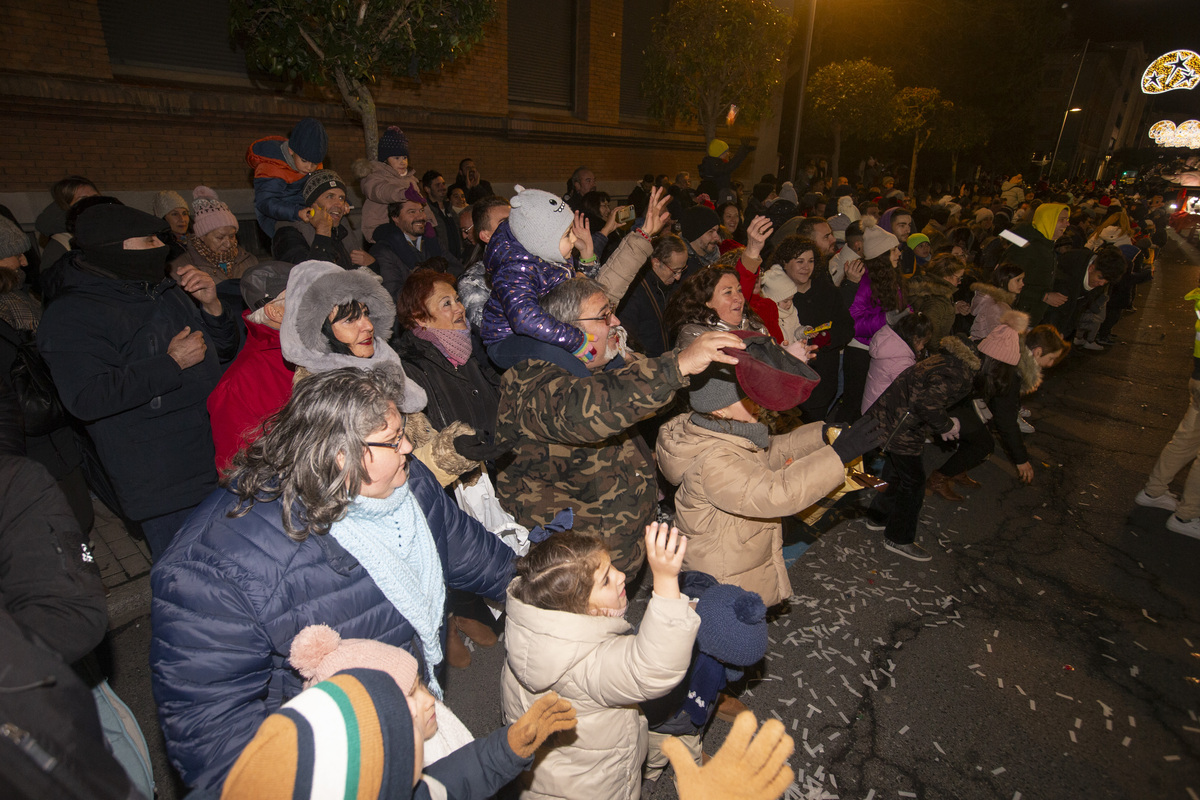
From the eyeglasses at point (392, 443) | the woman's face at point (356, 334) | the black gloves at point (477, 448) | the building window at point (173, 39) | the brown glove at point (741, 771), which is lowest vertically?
the brown glove at point (741, 771)

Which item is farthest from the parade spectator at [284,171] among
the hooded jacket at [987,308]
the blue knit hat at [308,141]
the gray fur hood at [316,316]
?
the hooded jacket at [987,308]

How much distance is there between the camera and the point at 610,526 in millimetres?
2914

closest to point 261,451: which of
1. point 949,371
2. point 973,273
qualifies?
point 949,371

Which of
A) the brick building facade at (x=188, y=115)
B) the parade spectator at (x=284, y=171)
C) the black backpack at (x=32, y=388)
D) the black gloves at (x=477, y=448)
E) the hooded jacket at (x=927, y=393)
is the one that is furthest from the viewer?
the brick building facade at (x=188, y=115)

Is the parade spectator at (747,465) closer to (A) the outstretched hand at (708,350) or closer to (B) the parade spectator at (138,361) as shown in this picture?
(A) the outstretched hand at (708,350)

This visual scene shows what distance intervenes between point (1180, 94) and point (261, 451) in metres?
135

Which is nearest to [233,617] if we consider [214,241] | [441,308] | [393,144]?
[441,308]

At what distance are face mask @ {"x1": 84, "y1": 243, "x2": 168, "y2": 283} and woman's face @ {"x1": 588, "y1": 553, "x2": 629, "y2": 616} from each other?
2906 millimetres

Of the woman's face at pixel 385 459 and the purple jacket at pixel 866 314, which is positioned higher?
the woman's face at pixel 385 459

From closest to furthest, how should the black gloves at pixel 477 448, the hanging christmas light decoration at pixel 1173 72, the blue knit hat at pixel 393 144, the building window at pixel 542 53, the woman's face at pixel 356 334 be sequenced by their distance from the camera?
1. the black gloves at pixel 477 448
2. the woman's face at pixel 356 334
3. the blue knit hat at pixel 393 144
4. the building window at pixel 542 53
5. the hanging christmas light decoration at pixel 1173 72

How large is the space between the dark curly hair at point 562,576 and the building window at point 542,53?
13.6 meters

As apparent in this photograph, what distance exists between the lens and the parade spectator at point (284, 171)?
482cm

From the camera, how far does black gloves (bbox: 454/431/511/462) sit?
2.35 meters

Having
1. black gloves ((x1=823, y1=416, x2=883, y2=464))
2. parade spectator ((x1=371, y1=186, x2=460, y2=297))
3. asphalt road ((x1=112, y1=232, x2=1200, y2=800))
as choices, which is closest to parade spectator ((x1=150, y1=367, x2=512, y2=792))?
black gloves ((x1=823, y1=416, x2=883, y2=464))
